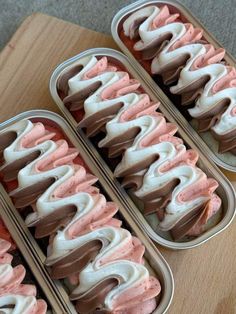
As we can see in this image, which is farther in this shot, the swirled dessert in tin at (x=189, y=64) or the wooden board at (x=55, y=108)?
the swirled dessert in tin at (x=189, y=64)

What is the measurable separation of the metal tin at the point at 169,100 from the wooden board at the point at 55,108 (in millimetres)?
77

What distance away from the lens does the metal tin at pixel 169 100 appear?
137cm

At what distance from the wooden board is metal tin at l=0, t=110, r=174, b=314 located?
0.08 metres

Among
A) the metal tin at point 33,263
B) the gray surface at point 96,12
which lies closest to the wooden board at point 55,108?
the metal tin at point 33,263

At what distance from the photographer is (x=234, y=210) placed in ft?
4.19

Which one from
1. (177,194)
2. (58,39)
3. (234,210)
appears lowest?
(234,210)

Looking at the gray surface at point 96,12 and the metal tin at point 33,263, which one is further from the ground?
the gray surface at point 96,12

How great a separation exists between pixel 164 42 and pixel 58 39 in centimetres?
33

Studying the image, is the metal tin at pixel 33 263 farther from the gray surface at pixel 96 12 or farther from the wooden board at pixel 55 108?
the gray surface at pixel 96 12

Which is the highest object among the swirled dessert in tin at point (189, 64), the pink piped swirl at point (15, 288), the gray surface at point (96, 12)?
the gray surface at point (96, 12)

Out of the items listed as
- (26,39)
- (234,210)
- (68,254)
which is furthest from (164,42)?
(68,254)

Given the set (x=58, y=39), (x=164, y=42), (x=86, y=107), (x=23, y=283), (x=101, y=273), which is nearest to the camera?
(x=101, y=273)

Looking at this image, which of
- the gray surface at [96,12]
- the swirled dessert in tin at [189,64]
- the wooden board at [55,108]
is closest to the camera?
the wooden board at [55,108]

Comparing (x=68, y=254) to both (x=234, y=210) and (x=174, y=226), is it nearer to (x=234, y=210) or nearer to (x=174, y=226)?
(x=174, y=226)
